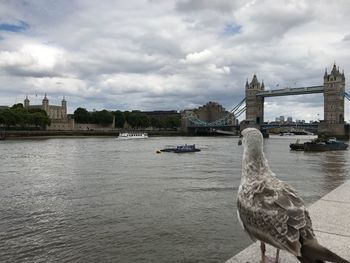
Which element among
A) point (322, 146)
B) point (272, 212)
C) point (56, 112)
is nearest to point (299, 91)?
point (322, 146)

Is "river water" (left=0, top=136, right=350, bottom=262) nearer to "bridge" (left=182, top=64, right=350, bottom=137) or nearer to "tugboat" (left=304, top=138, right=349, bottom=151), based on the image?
"tugboat" (left=304, top=138, right=349, bottom=151)

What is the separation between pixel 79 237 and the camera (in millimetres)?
9766

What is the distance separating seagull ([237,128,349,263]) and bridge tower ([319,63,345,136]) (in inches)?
4695

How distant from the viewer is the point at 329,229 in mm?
4953

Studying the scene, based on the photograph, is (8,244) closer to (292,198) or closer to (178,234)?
(178,234)

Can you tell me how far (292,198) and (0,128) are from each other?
322ft

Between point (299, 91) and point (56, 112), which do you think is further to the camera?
point (56, 112)

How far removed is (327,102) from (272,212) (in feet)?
436

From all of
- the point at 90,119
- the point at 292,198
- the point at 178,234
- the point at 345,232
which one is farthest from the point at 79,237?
the point at 90,119

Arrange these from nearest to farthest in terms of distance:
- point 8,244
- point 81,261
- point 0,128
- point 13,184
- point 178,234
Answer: point 81,261, point 8,244, point 178,234, point 13,184, point 0,128

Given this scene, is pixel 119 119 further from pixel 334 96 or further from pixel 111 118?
pixel 334 96

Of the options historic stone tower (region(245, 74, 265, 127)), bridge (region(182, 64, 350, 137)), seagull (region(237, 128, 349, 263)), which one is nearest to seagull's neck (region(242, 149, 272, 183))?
seagull (region(237, 128, 349, 263))

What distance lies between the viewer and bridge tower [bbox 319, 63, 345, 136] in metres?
118

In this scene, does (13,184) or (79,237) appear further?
(13,184)
